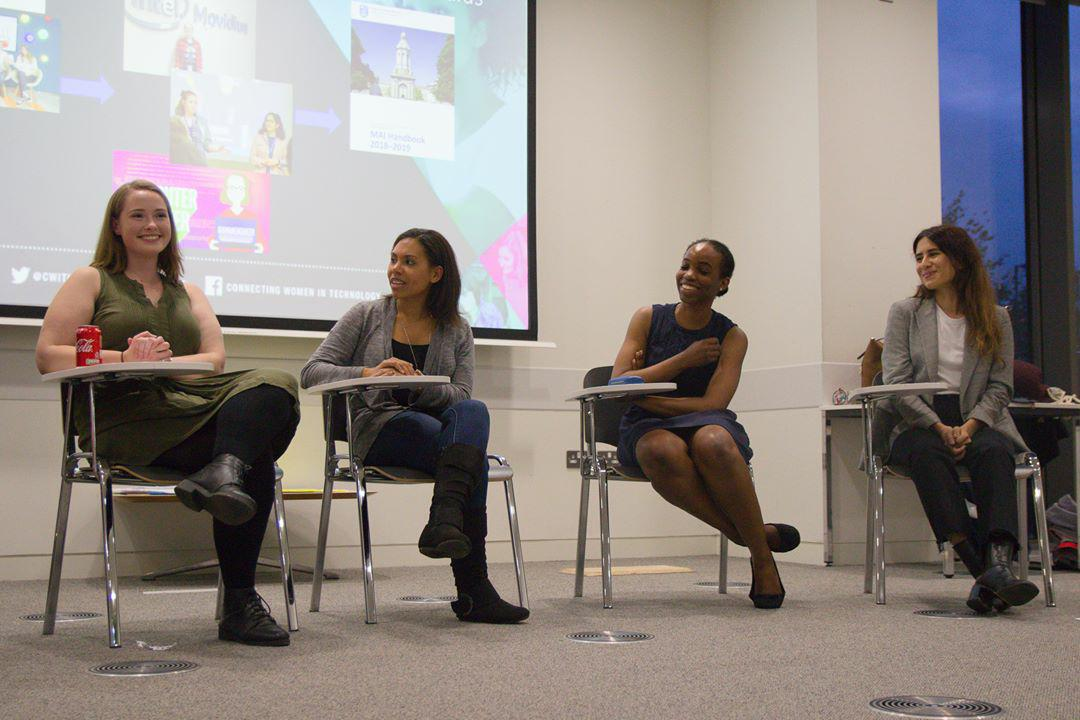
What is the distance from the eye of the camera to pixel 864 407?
10.7 ft

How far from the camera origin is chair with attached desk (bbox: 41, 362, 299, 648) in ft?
7.13

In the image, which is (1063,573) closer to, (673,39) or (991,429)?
Result: (991,429)

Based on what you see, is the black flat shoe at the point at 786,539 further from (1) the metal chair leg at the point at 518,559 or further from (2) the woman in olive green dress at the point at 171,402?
(2) the woman in olive green dress at the point at 171,402

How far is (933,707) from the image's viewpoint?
1.74 m

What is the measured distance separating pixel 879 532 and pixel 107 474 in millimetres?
2123

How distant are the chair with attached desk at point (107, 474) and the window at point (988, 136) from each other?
160 inches

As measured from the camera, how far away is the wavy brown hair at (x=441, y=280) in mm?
2994

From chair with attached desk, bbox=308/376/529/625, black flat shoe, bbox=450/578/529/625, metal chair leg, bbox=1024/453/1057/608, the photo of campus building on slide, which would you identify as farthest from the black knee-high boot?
the photo of campus building on slide

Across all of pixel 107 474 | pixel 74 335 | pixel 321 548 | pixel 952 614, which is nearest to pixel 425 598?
pixel 321 548

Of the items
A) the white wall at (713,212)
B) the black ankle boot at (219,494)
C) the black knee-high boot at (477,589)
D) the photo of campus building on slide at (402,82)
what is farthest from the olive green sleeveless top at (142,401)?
the photo of campus building on slide at (402,82)

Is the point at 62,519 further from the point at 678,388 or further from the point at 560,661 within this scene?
the point at 678,388

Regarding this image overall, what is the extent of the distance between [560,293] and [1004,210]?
Result: 2353 millimetres

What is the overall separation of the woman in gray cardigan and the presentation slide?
1273mm

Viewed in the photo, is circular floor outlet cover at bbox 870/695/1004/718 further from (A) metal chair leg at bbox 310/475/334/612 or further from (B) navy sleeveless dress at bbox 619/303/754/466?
(A) metal chair leg at bbox 310/475/334/612
